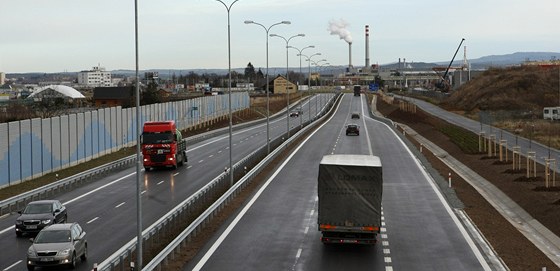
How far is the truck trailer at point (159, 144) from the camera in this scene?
49719 mm

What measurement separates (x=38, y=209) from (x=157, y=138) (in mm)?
21619

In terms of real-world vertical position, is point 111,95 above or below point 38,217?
above

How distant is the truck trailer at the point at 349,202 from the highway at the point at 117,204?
282 inches

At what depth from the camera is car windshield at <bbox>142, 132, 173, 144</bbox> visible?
1951 inches

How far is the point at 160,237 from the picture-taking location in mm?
25219

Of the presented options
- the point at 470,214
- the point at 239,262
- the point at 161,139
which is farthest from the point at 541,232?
the point at 161,139

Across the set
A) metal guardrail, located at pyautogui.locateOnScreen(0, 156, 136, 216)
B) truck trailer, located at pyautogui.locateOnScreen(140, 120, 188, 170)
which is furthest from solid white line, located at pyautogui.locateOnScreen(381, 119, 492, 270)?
A: metal guardrail, located at pyautogui.locateOnScreen(0, 156, 136, 216)

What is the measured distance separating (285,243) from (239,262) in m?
3.44

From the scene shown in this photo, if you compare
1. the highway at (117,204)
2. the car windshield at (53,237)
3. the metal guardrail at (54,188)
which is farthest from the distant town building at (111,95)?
the car windshield at (53,237)

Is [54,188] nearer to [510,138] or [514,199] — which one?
[514,199]

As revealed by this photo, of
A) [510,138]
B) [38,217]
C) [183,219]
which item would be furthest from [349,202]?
[510,138]

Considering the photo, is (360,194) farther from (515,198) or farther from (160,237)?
(515,198)

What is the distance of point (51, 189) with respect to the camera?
3962 cm

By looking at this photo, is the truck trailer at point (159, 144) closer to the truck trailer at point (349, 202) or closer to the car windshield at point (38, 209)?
the car windshield at point (38, 209)
